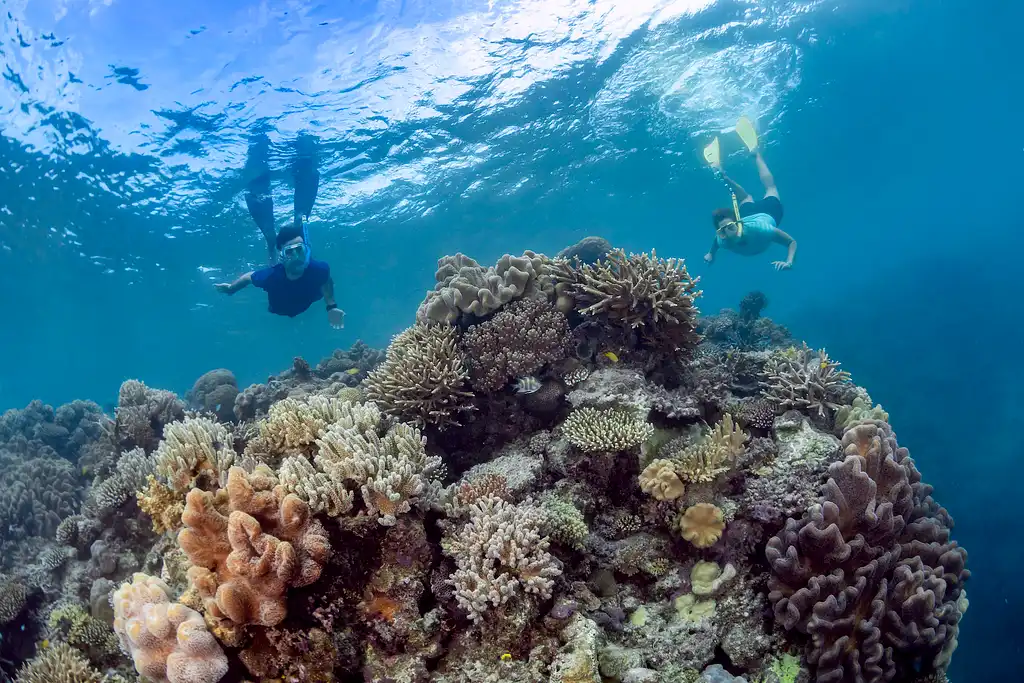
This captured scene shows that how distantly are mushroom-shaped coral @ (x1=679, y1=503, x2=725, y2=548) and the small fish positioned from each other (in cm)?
223

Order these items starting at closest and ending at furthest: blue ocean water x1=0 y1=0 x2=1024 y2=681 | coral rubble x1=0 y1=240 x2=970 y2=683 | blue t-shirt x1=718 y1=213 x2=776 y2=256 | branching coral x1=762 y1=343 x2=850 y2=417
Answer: coral rubble x1=0 y1=240 x2=970 y2=683 < branching coral x1=762 y1=343 x2=850 y2=417 < blue t-shirt x1=718 y1=213 x2=776 y2=256 < blue ocean water x1=0 y1=0 x2=1024 y2=681

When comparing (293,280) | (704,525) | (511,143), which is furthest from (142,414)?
(511,143)

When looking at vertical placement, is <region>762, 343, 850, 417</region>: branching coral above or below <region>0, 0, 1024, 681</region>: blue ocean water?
below

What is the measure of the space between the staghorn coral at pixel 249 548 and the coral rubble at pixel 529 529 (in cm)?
2

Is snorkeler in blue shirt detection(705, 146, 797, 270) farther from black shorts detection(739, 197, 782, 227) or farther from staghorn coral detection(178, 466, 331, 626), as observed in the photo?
staghorn coral detection(178, 466, 331, 626)

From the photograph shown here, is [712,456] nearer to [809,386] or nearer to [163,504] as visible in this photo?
[809,386]

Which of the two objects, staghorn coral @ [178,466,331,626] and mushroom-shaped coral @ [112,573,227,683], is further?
staghorn coral @ [178,466,331,626]

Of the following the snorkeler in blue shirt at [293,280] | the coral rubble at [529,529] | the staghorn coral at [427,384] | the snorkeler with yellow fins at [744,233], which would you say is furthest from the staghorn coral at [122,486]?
the snorkeler with yellow fins at [744,233]

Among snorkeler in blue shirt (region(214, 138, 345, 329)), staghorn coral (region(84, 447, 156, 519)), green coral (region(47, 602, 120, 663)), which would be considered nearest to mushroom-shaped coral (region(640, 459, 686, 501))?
green coral (region(47, 602, 120, 663))

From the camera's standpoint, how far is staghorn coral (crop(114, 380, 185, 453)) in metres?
8.47

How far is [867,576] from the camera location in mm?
4125

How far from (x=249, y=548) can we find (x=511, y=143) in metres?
26.3

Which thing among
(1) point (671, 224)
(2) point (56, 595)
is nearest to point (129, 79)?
(2) point (56, 595)

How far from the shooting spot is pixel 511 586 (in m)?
3.61
